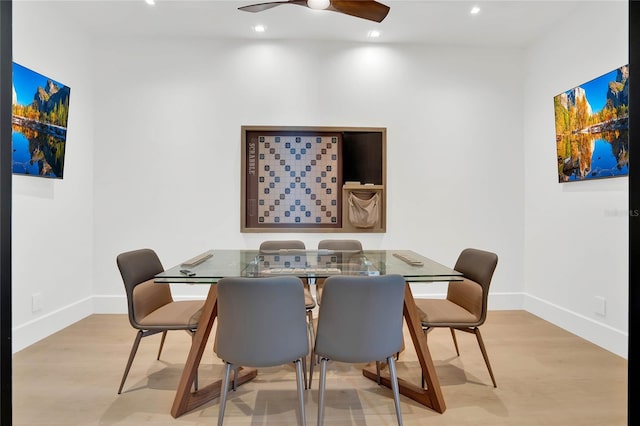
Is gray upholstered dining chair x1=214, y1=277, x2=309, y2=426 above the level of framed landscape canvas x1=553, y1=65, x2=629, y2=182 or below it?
below

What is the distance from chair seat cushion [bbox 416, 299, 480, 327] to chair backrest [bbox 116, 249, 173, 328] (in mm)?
1817

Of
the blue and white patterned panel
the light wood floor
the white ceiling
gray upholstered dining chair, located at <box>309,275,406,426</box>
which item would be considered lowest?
the light wood floor

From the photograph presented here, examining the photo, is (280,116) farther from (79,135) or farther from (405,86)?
(79,135)

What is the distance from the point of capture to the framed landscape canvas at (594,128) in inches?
101

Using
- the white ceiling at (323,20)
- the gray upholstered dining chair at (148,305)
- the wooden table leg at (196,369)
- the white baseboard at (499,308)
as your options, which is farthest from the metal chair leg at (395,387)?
the white ceiling at (323,20)

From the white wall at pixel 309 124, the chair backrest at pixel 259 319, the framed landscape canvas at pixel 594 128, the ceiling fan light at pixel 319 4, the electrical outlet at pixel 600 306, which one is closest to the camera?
the chair backrest at pixel 259 319

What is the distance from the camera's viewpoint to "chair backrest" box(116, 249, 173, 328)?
198 centimetres

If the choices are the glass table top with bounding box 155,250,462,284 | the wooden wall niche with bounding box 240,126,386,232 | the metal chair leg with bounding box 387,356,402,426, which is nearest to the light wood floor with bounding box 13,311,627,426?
the metal chair leg with bounding box 387,356,402,426

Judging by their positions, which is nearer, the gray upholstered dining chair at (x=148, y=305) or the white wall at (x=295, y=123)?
the gray upholstered dining chair at (x=148, y=305)

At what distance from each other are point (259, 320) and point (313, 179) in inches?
94.5

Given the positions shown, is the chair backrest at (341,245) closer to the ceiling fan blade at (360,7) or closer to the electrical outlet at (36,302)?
the ceiling fan blade at (360,7)

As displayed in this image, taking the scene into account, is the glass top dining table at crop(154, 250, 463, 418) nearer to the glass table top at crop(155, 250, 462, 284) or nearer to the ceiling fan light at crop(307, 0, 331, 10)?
the glass table top at crop(155, 250, 462, 284)

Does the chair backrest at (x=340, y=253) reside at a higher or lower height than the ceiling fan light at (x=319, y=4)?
lower

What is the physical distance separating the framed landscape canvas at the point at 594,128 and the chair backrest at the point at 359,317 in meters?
2.35
